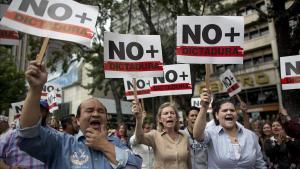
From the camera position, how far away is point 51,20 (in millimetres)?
3574

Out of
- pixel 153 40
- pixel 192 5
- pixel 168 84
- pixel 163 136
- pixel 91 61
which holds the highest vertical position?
pixel 192 5

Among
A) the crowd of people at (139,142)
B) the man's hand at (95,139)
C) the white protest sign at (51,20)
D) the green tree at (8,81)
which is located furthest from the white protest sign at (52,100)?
the green tree at (8,81)

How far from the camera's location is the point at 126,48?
243 inches

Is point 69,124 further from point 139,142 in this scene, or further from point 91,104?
point 91,104

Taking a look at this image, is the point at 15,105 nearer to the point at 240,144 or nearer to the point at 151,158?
the point at 151,158

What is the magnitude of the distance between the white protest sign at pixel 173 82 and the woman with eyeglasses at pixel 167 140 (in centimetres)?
313

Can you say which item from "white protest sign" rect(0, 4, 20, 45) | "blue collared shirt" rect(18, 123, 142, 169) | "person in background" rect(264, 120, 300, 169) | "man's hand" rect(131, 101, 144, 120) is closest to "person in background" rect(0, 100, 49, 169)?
"blue collared shirt" rect(18, 123, 142, 169)

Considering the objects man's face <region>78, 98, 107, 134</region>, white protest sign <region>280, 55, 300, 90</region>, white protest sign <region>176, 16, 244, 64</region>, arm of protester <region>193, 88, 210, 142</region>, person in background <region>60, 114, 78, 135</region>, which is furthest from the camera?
white protest sign <region>280, 55, 300, 90</region>

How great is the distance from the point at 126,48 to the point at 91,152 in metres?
3.67

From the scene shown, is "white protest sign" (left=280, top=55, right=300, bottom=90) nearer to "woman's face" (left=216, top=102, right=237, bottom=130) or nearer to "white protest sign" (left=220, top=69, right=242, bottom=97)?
"white protest sign" (left=220, top=69, right=242, bottom=97)

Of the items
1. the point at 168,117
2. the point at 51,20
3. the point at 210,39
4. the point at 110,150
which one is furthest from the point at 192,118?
the point at 110,150

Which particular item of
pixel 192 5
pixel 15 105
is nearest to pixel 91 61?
pixel 192 5

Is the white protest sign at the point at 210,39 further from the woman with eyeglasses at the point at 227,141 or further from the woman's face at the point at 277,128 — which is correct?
the woman's face at the point at 277,128

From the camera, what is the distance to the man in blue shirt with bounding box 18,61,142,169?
2.46m
